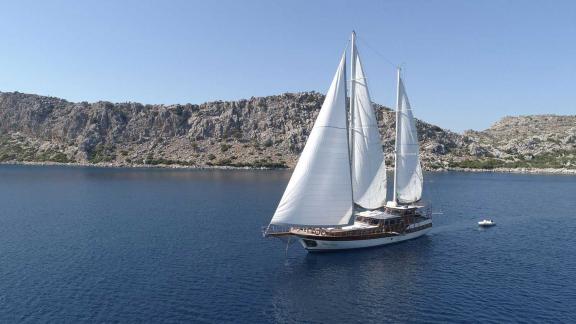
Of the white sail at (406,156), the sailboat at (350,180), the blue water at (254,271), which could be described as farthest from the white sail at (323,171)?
the white sail at (406,156)

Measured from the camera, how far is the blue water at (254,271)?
3966 cm

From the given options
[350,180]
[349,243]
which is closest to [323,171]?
[350,180]

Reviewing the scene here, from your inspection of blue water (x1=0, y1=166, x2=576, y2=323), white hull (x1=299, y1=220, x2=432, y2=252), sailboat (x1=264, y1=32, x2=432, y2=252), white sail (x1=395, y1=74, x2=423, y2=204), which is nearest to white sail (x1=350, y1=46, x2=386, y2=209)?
sailboat (x1=264, y1=32, x2=432, y2=252)

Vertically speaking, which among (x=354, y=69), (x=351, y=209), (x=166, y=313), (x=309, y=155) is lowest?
(x=166, y=313)

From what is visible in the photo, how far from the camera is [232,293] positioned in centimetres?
4350

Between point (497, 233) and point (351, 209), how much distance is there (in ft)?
119

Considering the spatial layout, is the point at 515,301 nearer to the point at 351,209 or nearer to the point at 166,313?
the point at 351,209

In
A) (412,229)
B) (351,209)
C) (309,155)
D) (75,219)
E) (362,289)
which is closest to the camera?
(362,289)

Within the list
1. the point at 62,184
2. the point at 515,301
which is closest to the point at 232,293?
the point at 515,301

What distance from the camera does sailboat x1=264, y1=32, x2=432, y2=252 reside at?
53000mm

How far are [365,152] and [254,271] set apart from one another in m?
24.3

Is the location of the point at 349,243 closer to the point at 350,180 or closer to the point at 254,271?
the point at 350,180

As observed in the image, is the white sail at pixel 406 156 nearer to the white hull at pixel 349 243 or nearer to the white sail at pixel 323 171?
the white hull at pixel 349 243

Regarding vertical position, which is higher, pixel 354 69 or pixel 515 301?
pixel 354 69
